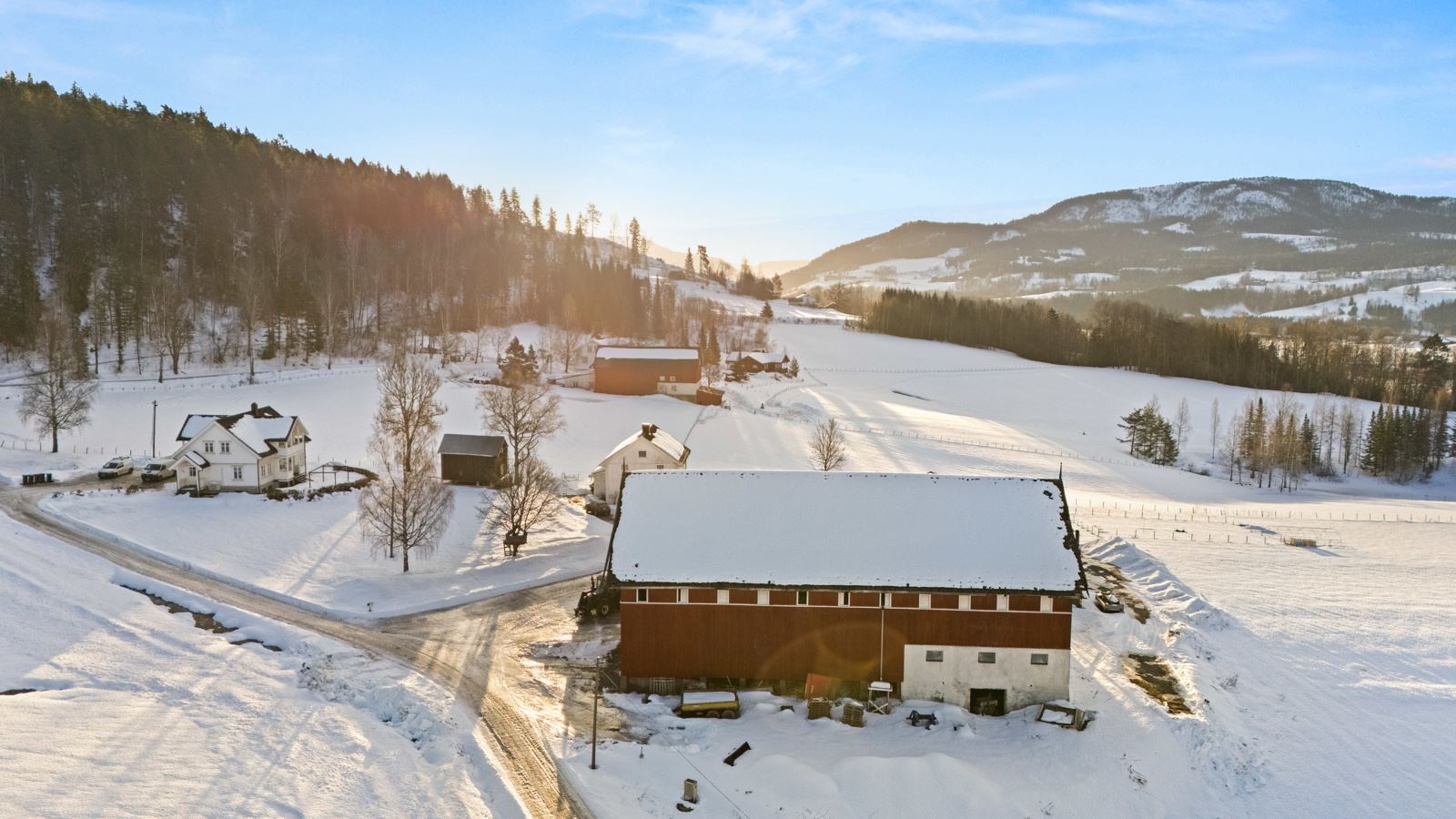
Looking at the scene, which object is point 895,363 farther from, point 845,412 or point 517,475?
point 517,475

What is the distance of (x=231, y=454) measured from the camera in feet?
152

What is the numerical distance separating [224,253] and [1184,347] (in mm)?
136123

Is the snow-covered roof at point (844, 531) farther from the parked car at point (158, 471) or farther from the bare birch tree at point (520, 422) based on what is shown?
the parked car at point (158, 471)

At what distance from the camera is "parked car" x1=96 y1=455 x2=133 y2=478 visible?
48531 millimetres

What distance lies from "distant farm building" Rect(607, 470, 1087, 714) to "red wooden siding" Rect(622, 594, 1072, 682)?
0.11ft

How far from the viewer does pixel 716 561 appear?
28.5 m

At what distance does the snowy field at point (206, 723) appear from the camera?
1880 cm

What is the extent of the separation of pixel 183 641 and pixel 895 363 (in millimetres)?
111446

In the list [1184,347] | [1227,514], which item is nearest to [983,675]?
[1227,514]

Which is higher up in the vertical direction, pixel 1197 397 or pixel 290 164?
pixel 290 164

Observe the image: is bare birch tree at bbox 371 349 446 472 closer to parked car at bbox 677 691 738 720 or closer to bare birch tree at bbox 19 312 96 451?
bare birch tree at bbox 19 312 96 451

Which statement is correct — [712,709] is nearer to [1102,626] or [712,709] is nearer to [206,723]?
[206,723]

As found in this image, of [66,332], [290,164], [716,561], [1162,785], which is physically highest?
[290,164]

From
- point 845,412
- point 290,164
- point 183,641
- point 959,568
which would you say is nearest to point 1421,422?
point 845,412
